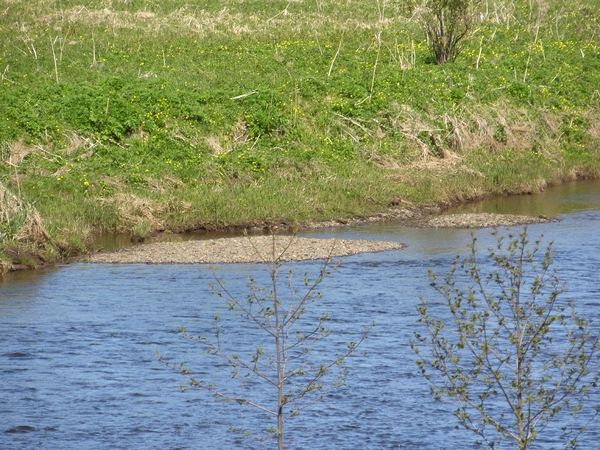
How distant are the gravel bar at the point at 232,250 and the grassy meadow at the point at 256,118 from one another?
977 mm

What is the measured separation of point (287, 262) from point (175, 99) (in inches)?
342

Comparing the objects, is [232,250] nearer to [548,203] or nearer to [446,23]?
[548,203]

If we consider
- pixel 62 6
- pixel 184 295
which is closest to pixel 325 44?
pixel 62 6

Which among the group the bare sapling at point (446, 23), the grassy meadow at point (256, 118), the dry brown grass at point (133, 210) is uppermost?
the bare sapling at point (446, 23)

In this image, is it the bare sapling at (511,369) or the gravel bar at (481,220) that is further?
the gravel bar at (481,220)

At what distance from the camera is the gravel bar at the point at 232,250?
18.7 metres

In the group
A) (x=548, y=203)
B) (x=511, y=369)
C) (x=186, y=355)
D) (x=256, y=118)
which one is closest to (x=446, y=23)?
(x=256, y=118)

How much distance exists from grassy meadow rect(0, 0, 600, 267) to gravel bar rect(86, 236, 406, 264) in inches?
38.5

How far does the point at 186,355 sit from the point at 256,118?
44.6 ft

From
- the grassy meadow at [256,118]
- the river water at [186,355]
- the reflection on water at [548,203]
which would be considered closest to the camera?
the river water at [186,355]

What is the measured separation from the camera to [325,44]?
3325cm

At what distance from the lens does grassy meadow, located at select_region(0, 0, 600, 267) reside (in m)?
21.8

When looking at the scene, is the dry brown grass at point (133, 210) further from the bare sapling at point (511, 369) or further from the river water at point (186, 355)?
the bare sapling at point (511, 369)

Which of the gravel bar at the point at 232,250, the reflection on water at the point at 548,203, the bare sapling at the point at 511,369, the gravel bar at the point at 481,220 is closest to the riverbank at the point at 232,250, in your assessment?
the gravel bar at the point at 232,250
